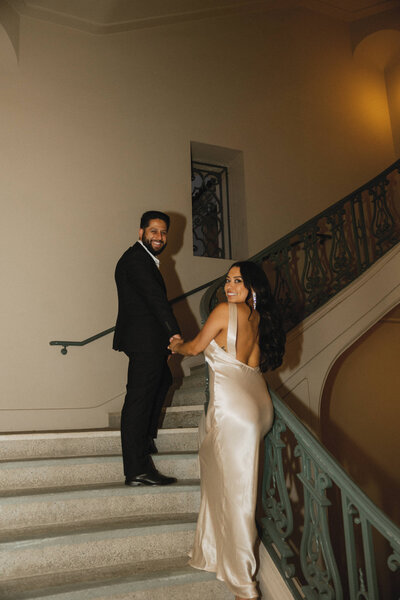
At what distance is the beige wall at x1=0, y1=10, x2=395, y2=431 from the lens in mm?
4512

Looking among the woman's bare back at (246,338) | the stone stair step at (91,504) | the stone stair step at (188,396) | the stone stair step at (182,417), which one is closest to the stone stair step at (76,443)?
the stone stair step at (182,417)

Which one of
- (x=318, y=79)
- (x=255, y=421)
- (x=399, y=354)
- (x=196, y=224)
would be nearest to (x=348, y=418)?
(x=399, y=354)

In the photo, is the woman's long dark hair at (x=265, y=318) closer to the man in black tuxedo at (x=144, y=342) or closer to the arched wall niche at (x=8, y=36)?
the man in black tuxedo at (x=144, y=342)

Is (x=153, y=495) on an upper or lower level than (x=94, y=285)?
lower

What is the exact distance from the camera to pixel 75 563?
2436 mm

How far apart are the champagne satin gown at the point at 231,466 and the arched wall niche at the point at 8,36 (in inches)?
156

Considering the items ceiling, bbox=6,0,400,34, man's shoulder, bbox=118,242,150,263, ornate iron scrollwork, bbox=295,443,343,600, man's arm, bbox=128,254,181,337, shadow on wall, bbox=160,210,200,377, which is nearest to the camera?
ornate iron scrollwork, bbox=295,443,343,600

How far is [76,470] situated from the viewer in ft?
9.76

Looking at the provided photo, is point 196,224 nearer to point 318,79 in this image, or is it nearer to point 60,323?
point 60,323

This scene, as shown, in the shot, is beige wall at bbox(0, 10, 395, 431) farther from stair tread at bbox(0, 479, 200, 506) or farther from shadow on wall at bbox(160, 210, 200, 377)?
stair tread at bbox(0, 479, 200, 506)

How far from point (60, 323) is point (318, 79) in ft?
16.5

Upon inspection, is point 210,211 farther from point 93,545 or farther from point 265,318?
point 93,545

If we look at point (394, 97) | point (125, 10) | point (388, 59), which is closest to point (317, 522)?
point (125, 10)


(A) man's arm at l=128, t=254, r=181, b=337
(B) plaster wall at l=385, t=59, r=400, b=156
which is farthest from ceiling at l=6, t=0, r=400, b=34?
(A) man's arm at l=128, t=254, r=181, b=337
